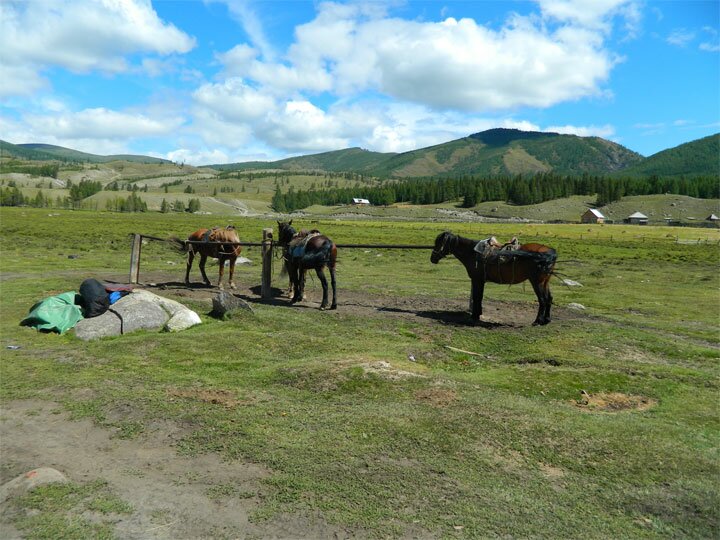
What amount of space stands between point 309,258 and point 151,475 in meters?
10.2

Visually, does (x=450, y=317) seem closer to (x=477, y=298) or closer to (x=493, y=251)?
(x=477, y=298)

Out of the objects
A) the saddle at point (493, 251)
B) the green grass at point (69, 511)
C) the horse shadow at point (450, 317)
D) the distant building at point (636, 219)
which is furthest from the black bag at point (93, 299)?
the distant building at point (636, 219)

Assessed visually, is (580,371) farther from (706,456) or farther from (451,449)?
(451,449)

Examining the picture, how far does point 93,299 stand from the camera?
38.9 ft

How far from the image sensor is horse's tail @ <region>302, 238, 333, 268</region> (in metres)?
14.9

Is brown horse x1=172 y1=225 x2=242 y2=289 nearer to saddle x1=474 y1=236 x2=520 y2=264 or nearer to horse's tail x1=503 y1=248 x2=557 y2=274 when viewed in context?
saddle x1=474 y1=236 x2=520 y2=264

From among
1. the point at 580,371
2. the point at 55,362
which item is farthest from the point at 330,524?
the point at 55,362

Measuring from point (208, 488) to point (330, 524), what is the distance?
1.50 meters

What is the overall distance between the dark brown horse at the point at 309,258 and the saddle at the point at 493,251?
15.3 feet

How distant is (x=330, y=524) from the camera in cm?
438

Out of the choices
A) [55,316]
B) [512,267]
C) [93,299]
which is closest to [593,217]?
[512,267]

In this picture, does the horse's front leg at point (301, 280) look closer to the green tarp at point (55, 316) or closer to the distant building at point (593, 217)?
the green tarp at point (55, 316)

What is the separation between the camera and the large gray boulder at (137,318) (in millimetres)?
11039

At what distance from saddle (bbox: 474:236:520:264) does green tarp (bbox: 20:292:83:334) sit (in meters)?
11.3
